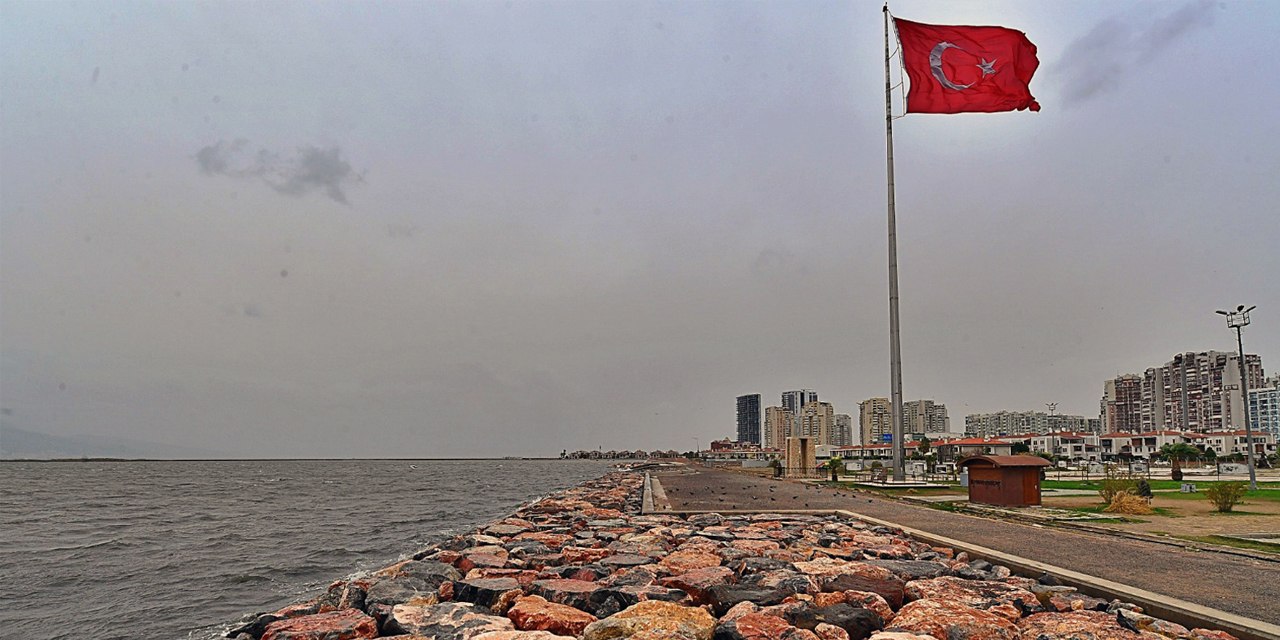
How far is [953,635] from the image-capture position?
5.01m

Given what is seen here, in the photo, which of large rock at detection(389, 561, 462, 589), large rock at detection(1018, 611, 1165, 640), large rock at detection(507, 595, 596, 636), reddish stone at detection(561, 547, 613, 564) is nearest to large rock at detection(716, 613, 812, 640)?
large rock at detection(507, 595, 596, 636)

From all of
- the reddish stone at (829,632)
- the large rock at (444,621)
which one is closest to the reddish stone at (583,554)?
the large rock at (444,621)

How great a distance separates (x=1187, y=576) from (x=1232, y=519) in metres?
9.90

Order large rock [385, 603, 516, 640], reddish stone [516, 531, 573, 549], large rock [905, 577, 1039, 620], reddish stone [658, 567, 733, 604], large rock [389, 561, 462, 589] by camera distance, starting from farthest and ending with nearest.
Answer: reddish stone [516, 531, 573, 549] → large rock [389, 561, 462, 589] → reddish stone [658, 567, 733, 604] → large rock [905, 577, 1039, 620] → large rock [385, 603, 516, 640]

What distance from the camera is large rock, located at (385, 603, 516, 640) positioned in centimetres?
539

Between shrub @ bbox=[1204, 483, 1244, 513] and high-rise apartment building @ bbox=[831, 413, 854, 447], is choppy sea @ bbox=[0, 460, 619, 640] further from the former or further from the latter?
high-rise apartment building @ bbox=[831, 413, 854, 447]

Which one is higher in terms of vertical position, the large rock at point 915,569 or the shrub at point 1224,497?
the large rock at point 915,569

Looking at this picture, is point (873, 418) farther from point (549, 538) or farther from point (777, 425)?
point (549, 538)

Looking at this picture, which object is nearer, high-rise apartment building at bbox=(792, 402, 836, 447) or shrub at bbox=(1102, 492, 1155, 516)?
shrub at bbox=(1102, 492, 1155, 516)

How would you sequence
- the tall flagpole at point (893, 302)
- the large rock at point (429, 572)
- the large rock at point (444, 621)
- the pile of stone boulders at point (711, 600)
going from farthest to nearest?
the tall flagpole at point (893, 302) → the large rock at point (429, 572) → the large rock at point (444, 621) → the pile of stone boulders at point (711, 600)

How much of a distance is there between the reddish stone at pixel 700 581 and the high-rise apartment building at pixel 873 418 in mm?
133009

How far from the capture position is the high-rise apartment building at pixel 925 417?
156 metres

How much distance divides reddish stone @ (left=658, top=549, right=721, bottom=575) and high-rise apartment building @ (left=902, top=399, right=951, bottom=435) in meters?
154

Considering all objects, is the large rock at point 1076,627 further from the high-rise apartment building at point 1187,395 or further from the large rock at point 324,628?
the high-rise apartment building at point 1187,395
